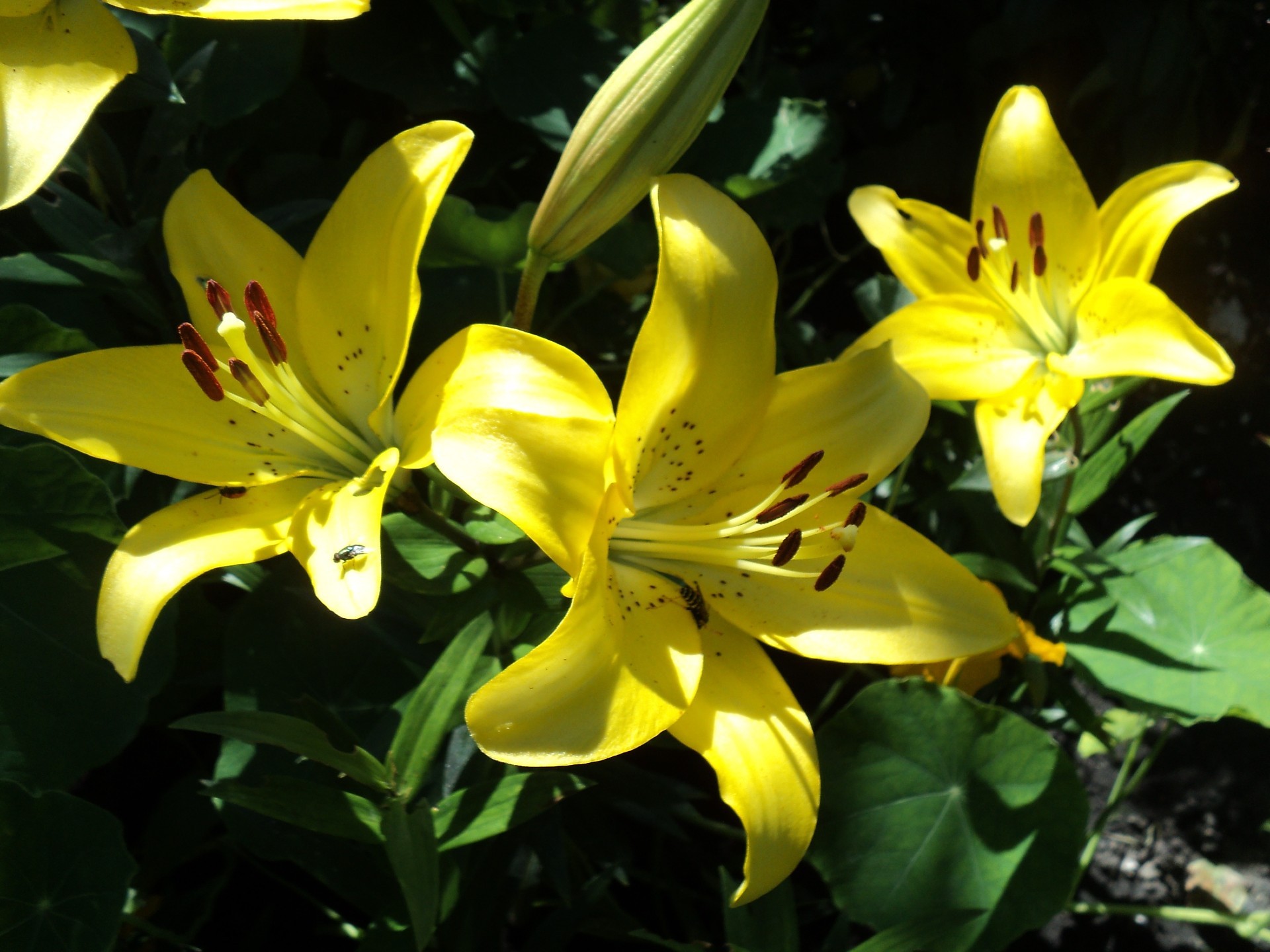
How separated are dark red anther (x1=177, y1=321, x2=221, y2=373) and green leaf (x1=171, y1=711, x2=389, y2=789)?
24cm

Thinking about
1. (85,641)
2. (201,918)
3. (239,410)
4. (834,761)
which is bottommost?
(201,918)

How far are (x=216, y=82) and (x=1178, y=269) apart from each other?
4.85 ft

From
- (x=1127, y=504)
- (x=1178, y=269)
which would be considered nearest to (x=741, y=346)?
(x=1127, y=504)

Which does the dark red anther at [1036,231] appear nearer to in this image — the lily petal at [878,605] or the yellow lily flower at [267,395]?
the lily petal at [878,605]

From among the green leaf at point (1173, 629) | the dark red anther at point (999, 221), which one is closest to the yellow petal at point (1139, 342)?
→ the dark red anther at point (999, 221)

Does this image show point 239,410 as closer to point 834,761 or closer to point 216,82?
point 216,82

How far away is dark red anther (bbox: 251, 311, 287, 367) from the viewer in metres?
0.74

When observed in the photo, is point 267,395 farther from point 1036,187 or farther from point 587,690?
point 1036,187

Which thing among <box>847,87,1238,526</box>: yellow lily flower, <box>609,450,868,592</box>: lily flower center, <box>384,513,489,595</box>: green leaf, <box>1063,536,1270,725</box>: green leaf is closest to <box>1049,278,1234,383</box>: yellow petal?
<box>847,87,1238,526</box>: yellow lily flower

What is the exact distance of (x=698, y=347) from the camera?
73 centimetres

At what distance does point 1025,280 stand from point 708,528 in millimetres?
582

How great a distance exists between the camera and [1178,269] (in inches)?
68.3

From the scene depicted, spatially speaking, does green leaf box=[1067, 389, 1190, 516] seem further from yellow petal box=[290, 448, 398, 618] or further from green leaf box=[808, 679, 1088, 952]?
yellow petal box=[290, 448, 398, 618]

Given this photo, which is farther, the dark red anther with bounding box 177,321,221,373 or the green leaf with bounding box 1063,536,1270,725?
the green leaf with bounding box 1063,536,1270,725
